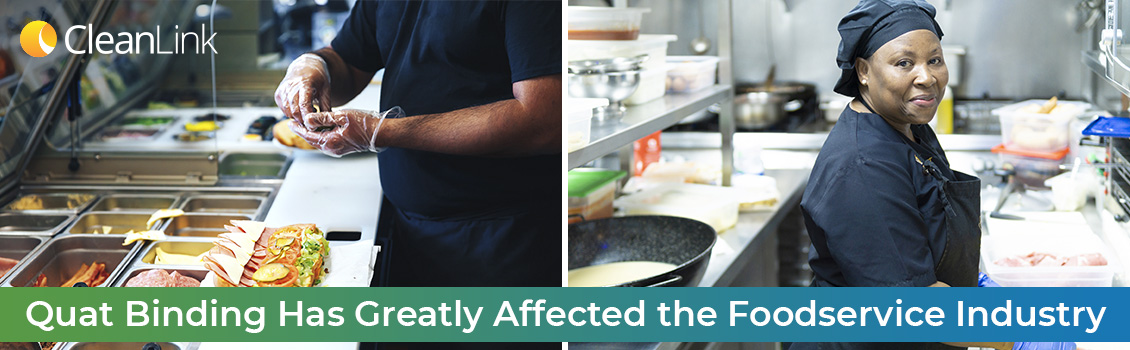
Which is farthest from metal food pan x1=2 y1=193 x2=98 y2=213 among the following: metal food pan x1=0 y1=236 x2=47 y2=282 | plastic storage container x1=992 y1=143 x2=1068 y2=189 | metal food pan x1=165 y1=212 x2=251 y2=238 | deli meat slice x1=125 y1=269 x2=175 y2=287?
plastic storage container x1=992 y1=143 x2=1068 y2=189

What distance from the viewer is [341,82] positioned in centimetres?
184

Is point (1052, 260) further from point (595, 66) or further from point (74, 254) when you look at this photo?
point (74, 254)

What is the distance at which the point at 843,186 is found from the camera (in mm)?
1467

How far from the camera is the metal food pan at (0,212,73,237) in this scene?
2000 mm

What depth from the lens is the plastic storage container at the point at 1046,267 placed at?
2057 mm

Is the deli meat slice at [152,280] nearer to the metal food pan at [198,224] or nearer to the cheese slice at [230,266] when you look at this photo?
the cheese slice at [230,266]

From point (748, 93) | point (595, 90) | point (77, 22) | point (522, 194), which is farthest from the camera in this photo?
point (748, 93)

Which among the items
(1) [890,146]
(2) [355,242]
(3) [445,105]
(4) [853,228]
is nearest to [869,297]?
(4) [853,228]

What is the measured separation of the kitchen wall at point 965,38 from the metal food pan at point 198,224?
193cm

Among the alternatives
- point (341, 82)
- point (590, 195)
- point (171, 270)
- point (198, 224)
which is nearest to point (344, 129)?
point (341, 82)

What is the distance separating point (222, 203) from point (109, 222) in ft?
0.86

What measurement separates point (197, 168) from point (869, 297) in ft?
5.44

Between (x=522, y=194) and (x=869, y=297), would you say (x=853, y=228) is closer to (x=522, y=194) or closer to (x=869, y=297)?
(x=869, y=297)

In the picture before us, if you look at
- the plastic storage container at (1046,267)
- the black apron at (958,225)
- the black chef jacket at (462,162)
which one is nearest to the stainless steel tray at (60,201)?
the black chef jacket at (462,162)
